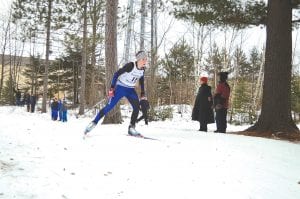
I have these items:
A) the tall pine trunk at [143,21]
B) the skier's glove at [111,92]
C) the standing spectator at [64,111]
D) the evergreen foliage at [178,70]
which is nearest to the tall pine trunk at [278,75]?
the skier's glove at [111,92]

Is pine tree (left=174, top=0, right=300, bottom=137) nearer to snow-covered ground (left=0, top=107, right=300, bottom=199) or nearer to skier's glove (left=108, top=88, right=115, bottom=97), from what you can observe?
snow-covered ground (left=0, top=107, right=300, bottom=199)

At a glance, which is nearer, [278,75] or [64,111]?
[278,75]

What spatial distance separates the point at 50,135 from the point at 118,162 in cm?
247

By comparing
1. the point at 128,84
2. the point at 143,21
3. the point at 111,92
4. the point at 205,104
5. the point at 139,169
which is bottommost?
the point at 139,169

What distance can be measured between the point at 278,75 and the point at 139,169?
6047 mm

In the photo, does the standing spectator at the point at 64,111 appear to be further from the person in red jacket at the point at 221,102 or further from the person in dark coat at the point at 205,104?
the person in red jacket at the point at 221,102

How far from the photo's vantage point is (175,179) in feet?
14.5

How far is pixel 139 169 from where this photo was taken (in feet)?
15.5

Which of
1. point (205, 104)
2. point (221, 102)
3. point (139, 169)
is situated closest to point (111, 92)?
point (139, 169)

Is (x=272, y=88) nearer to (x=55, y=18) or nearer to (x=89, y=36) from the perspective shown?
(x=89, y=36)

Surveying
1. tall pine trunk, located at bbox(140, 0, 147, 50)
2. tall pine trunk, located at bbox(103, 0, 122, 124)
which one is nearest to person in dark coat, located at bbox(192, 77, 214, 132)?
tall pine trunk, located at bbox(103, 0, 122, 124)

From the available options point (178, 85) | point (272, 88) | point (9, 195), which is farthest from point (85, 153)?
point (178, 85)

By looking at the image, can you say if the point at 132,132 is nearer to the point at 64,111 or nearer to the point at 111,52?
the point at 111,52

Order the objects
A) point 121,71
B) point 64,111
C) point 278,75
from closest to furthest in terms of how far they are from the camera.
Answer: point 121,71 → point 278,75 → point 64,111
